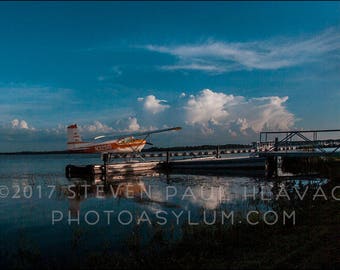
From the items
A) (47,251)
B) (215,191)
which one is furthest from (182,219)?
(215,191)

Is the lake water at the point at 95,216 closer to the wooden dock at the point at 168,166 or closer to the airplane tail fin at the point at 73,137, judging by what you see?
the wooden dock at the point at 168,166

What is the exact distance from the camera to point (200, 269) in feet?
Result: 24.3

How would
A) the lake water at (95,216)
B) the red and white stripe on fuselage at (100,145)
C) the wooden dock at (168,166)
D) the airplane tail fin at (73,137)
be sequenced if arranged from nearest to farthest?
1. the lake water at (95,216)
2. the wooden dock at (168,166)
3. the red and white stripe on fuselage at (100,145)
4. the airplane tail fin at (73,137)

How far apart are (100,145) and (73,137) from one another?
14.3ft

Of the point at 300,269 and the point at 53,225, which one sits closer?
the point at 300,269

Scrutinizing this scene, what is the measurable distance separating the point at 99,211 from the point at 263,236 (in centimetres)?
811

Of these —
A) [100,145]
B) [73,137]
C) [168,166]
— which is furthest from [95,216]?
[73,137]

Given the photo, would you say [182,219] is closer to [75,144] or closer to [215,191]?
[215,191]

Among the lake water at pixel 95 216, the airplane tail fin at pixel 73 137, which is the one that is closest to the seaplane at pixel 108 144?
the airplane tail fin at pixel 73 137

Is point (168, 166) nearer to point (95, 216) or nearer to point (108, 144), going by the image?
point (108, 144)

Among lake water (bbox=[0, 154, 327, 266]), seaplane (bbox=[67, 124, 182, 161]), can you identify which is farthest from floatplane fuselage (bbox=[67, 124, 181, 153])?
lake water (bbox=[0, 154, 327, 266])

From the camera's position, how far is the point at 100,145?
141 feet

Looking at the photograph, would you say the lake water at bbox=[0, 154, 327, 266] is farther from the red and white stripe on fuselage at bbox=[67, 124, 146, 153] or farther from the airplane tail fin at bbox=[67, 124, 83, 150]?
the airplane tail fin at bbox=[67, 124, 83, 150]

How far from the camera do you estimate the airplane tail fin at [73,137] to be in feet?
148
